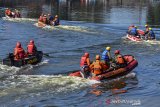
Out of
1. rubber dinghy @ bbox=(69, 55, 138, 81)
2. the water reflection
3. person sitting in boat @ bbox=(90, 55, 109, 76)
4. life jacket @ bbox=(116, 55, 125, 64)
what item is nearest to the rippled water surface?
rubber dinghy @ bbox=(69, 55, 138, 81)

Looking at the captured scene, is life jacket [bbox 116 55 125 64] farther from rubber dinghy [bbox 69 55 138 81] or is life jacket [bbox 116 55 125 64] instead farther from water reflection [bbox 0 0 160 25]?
water reflection [bbox 0 0 160 25]

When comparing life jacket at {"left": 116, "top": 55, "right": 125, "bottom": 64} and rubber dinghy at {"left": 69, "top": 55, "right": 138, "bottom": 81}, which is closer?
rubber dinghy at {"left": 69, "top": 55, "right": 138, "bottom": 81}

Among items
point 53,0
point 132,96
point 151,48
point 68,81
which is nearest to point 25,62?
point 68,81

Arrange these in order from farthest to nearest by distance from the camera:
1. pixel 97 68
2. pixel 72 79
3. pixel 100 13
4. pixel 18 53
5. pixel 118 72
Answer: pixel 100 13
pixel 18 53
pixel 118 72
pixel 97 68
pixel 72 79

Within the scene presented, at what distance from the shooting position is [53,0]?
426ft

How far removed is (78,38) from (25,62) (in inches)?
622

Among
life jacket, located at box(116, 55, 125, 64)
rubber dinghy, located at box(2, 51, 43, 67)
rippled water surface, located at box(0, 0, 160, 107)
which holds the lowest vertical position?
rippled water surface, located at box(0, 0, 160, 107)

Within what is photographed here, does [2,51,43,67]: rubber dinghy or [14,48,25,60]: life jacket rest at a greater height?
[14,48,25,60]: life jacket

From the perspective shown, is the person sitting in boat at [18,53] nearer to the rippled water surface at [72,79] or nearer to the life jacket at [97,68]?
the rippled water surface at [72,79]

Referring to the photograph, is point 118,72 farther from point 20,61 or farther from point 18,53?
point 18,53

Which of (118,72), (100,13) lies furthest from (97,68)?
(100,13)

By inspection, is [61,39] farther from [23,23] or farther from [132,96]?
[132,96]

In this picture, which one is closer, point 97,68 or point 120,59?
point 97,68

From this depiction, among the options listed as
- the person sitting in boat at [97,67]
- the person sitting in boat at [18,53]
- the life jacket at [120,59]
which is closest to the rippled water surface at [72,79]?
the person sitting in boat at [97,67]
